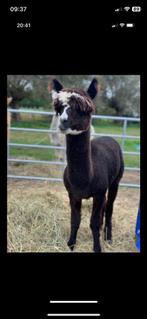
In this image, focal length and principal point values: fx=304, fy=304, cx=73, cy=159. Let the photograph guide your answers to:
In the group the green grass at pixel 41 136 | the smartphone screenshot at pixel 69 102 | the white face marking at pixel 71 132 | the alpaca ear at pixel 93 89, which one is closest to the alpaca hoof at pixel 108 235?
the smartphone screenshot at pixel 69 102

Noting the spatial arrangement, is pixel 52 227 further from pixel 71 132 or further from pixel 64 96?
pixel 64 96

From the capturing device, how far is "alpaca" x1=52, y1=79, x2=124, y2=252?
0.98 metres

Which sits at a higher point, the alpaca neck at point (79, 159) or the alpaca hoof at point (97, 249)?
the alpaca neck at point (79, 159)

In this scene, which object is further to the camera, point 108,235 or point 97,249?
point 108,235

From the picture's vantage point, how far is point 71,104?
980 millimetres

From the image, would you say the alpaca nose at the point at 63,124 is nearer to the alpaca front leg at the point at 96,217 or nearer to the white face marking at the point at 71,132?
the white face marking at the point at 71,132

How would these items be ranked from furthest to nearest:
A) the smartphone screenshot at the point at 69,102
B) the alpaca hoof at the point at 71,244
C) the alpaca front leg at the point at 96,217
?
1. the alpaca front leg at the point at 96,217
2. the alpaca hoof at the point at 71,244
3. the smartphone screenshot at the point at 69,102

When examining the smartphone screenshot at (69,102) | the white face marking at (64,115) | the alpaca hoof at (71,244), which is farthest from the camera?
the alpaca hoof at (71,244)

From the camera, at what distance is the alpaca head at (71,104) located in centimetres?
98

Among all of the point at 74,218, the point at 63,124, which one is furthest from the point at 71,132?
the point at 74,218

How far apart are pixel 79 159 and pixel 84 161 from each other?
3 centimetres

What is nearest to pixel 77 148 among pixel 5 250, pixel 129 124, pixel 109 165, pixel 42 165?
pixel 109 165

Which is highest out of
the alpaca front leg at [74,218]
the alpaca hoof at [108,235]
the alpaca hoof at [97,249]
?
the alpaca front leg at [74,218]
